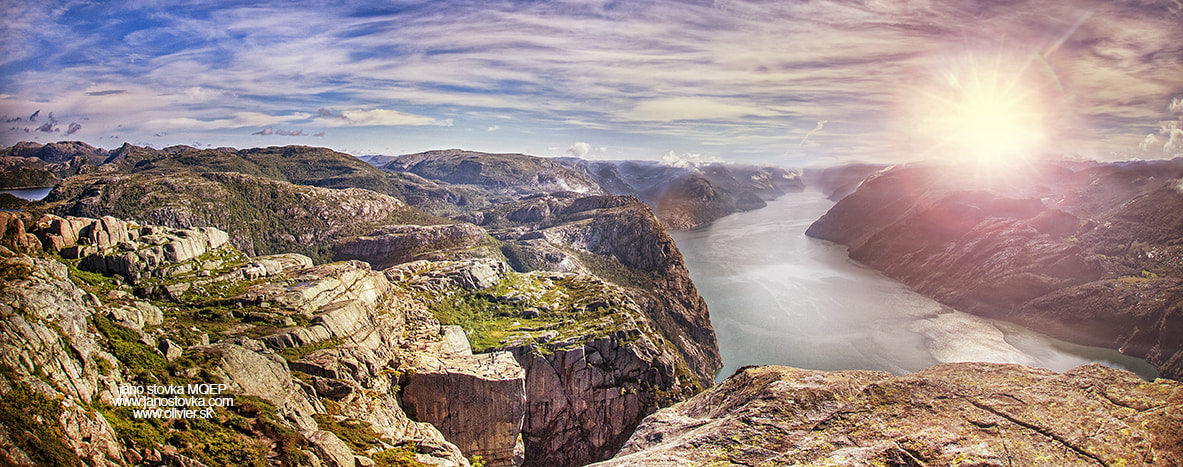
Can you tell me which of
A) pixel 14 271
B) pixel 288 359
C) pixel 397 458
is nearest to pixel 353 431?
pixel 397 458

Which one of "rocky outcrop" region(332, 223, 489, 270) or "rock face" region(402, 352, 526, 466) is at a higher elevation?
"rock face" region(402, 352, 526, 466)

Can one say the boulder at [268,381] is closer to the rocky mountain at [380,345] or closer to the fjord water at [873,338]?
the rocky mountain at [380,345]

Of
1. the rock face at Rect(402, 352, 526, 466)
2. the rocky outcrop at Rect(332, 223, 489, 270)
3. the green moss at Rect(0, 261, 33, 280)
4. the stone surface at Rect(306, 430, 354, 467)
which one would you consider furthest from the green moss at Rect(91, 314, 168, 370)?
the rocky outcrop at Rect(332, 223, 489, 270)

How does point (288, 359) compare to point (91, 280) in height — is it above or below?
below

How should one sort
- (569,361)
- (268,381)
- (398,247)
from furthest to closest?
(398,247)
(569,361)
(268,381)

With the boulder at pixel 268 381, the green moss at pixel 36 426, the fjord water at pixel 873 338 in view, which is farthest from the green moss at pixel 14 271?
the fjord water at pixel 873 338

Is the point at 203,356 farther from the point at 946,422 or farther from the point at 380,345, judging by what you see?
the point at 946,422

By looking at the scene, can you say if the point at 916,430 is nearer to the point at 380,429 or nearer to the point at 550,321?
the point at 380,429

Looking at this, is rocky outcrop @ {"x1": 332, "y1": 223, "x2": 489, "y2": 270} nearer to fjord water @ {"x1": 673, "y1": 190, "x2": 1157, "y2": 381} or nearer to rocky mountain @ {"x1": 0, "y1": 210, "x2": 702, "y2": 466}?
rocky mountain @ {"x1": 0, "y1": 210, "x2": 702, "y2": 466}
